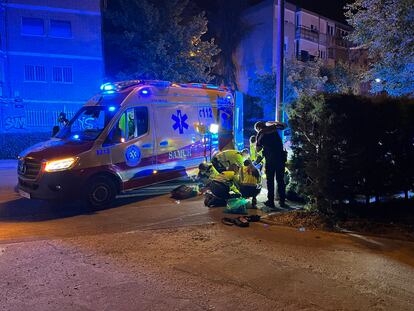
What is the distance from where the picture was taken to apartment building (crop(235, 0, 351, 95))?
36719 mm

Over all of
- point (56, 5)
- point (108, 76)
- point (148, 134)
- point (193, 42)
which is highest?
point (56, 5)

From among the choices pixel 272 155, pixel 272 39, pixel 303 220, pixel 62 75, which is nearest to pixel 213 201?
pixel 272 155

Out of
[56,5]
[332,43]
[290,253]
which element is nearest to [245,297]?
[290,253]

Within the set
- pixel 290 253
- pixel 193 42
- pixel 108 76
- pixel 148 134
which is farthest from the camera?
pixel 108 76

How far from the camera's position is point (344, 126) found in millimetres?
6766

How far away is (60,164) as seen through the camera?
7781mm

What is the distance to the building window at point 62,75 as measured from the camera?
2564 cm

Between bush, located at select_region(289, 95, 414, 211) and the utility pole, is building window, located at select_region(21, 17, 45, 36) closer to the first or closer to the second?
the utility pole

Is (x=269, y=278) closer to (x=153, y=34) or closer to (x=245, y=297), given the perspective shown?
(x=245, y=297)

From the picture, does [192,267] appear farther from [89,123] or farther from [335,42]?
[335,42]

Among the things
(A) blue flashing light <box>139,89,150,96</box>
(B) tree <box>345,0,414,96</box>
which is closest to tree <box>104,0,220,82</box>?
(B) tree <box>345,0,414,96</box>

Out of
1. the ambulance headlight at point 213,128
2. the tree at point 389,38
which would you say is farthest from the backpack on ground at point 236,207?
the tree at point 389,38

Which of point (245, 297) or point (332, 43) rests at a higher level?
point (332, 43)

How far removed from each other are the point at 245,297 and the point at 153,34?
2146 centimetres
